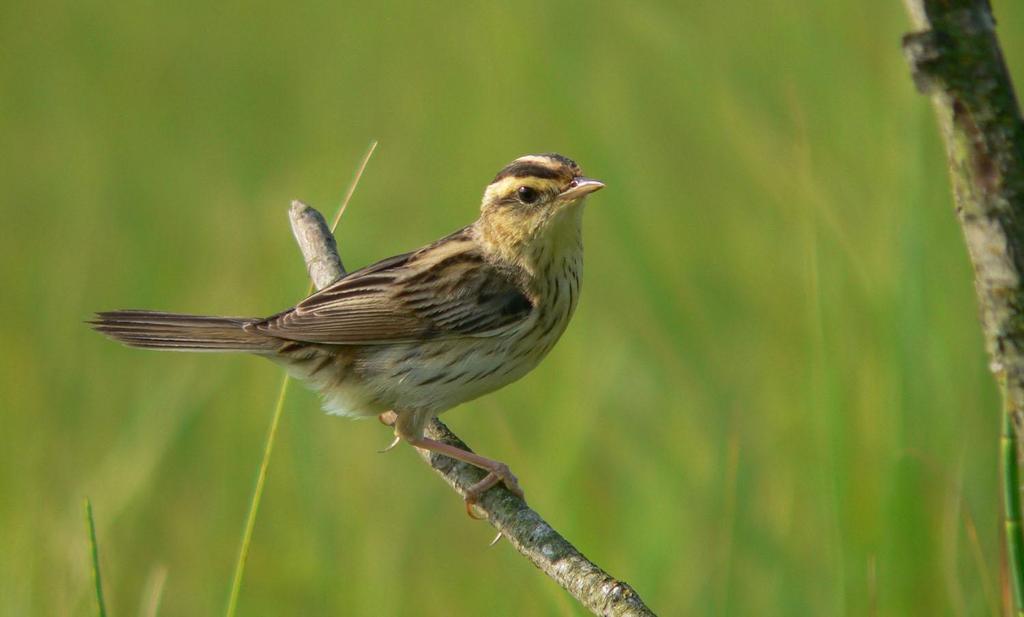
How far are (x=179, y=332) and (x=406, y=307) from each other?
71cm

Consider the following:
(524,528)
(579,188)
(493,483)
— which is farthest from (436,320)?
(524,528)

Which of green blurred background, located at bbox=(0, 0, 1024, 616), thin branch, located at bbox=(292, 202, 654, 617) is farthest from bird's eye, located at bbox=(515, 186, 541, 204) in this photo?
green blurred background, located at bbox=(0, 0, 1024, 616)

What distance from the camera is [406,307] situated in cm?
442

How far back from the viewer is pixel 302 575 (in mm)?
4898

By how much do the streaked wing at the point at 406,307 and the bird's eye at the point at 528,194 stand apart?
0.28m

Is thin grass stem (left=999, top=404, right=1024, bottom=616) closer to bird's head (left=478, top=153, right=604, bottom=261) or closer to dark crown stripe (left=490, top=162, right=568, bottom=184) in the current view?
bird's head (left=478, top=153, right=604, bottom=261)

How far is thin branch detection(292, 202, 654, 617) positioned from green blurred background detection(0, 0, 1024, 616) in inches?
17.2

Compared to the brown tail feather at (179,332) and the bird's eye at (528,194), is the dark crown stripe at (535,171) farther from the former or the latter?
the brown tail feather at (179,332)

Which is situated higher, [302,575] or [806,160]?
[806,160]

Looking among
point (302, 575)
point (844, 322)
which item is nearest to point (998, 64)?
point (844, 322)

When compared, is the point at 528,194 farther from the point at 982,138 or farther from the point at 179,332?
the point at 982,138

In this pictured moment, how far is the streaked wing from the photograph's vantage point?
14.1 ft

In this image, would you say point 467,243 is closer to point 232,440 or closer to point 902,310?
point 902,310

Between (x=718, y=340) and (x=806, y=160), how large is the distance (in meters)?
2.31
